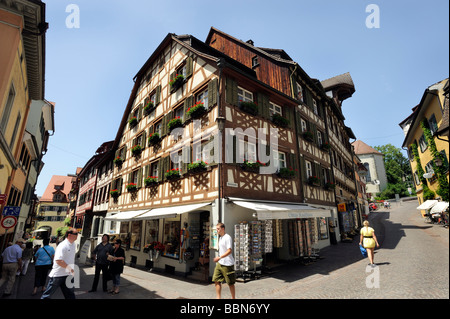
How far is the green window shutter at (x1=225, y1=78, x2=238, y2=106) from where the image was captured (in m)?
9.81

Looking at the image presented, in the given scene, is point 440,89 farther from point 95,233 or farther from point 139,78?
point 95,233

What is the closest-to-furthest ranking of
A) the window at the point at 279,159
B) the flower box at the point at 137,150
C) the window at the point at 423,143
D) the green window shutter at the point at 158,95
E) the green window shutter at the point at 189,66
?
the window at the point at 279,159
the green window shutter at the point at 189,66
the green window shutter at the point at 158,95
the flower box at the point at 137,150
the window at the point at 423,143

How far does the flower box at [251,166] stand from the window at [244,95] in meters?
3.31

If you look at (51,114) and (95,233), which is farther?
(95,233)

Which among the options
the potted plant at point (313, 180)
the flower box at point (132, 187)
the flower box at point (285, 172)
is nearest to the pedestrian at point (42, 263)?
the flower box at point (132, 187)

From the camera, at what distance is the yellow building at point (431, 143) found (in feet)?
33.3

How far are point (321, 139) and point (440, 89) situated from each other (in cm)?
817

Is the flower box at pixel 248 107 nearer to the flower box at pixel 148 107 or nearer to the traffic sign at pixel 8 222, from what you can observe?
the flower box at pixel 148 107

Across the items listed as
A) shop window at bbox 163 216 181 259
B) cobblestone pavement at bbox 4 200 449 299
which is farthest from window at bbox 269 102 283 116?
cobblestone pavement at bbox 4 200 449 299

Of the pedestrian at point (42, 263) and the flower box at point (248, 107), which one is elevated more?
the flower box at point (248, 107)

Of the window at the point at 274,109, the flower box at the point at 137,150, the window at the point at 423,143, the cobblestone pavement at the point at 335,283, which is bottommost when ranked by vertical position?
the cobblestone pavement at the point at 335,283
